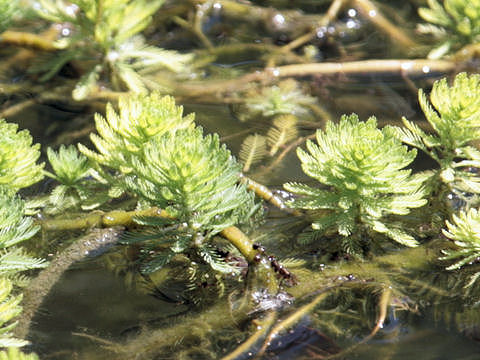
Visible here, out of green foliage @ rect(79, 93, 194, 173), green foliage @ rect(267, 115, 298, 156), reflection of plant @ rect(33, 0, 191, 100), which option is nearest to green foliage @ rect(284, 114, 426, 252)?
green foliage @ rect(79, 93, 194, 173)

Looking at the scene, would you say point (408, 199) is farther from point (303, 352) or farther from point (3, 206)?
point (3, 206)

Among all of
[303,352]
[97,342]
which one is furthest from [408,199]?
[97,342]

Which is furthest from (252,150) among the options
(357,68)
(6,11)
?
(6,11)

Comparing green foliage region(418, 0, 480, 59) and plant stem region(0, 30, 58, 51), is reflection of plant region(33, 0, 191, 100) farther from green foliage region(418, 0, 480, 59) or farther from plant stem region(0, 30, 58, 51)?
green foliage region(418, 0, 480, 59)

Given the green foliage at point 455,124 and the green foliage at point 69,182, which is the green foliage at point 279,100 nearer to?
the green foliage at point 455,124

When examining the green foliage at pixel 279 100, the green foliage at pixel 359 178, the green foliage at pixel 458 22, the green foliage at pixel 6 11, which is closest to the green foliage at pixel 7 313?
the green foliage at pixel 359 178

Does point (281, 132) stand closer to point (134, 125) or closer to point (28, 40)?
point (134, 125)
